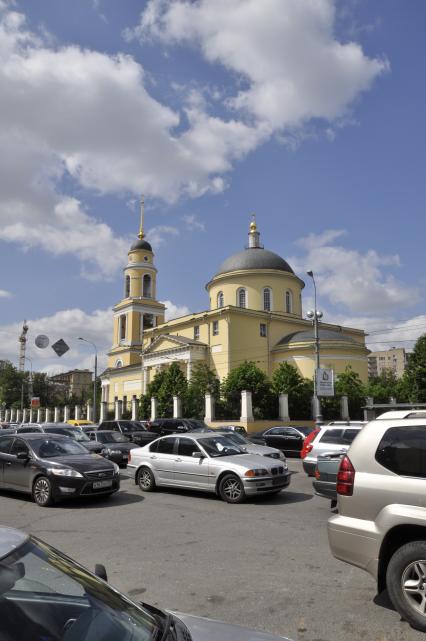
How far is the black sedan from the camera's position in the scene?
2389 centimetres

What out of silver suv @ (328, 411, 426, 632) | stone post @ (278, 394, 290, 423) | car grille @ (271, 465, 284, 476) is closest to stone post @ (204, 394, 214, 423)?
stone post @ (278, 394, 290, 423)

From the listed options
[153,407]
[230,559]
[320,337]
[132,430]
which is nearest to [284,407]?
[320,337]

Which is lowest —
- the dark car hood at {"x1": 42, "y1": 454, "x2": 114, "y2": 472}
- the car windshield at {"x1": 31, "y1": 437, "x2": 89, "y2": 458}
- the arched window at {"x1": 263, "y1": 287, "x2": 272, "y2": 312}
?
the dark car hood at {"x1": 42, "y1": 454, "x2": 114, "y2": 472}

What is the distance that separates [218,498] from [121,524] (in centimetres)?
308

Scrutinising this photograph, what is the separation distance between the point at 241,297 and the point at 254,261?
4603 mm

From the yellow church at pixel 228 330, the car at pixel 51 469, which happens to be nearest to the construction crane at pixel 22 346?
the yellow church at pixel 228 330

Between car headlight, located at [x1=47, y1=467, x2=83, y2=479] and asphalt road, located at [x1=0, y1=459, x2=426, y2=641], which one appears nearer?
asphalt road, located at [x1=0, y1=459, x2=426, y2=641]

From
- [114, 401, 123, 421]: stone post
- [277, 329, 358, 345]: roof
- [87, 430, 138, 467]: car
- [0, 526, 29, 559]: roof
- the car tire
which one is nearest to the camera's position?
[0, 526, 29, 559]: roof

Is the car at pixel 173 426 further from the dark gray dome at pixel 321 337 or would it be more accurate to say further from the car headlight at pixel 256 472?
the dark gray dome at pixel 321 337

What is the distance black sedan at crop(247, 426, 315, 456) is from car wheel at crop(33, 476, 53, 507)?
566 inches

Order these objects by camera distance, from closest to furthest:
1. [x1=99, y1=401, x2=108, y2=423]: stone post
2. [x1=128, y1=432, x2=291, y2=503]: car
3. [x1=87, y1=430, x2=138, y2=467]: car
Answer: [x1=128, y1=432, x2=291, y2=503]: car
[x1=87, y1=430, x2=138, y2=467]: car
[x1=99, y1=401, x2=108, y2=423]: stone post

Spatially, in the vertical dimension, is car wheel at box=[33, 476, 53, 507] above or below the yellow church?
below

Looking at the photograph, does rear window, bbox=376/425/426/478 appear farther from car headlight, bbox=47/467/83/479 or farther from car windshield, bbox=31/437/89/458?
car windshield, bbox=31/437/89/458

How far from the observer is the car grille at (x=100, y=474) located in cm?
1076
